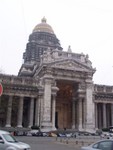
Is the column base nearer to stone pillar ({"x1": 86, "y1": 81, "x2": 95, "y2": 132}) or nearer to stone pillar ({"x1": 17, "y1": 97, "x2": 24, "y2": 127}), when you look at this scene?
stone pillar ({"x1": 17, "y1": 97, "x2": 24, "y2": 127})

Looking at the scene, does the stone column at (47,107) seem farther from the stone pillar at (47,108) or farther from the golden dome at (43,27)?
the golden dome at (43,27)

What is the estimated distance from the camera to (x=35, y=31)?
8988cm

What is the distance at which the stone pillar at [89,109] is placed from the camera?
5886cm

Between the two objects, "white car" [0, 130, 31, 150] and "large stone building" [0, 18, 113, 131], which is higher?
"large stone building" [0, 18, 113, 131]

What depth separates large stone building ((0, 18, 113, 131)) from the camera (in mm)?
57062

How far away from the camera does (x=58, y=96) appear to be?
68.1 m

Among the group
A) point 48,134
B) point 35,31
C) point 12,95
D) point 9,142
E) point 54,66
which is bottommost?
point 48,134

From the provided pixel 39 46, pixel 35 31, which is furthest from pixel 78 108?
pixel 35 31

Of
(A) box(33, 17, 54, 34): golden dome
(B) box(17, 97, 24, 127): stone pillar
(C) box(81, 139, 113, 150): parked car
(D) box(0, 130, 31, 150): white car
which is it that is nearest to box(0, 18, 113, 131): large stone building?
(B) box(17, 97, 24, 127): stone pillar

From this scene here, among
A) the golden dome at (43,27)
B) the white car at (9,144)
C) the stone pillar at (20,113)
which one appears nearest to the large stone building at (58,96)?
the stone pillar at (20,113)

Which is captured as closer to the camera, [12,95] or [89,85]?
[12,95]

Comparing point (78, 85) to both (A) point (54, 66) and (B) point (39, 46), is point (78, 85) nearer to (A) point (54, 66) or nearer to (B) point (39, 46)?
(A) point (54, 66)

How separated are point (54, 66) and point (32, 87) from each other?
678cm

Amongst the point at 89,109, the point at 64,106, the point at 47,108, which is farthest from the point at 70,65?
the point at 64,106
